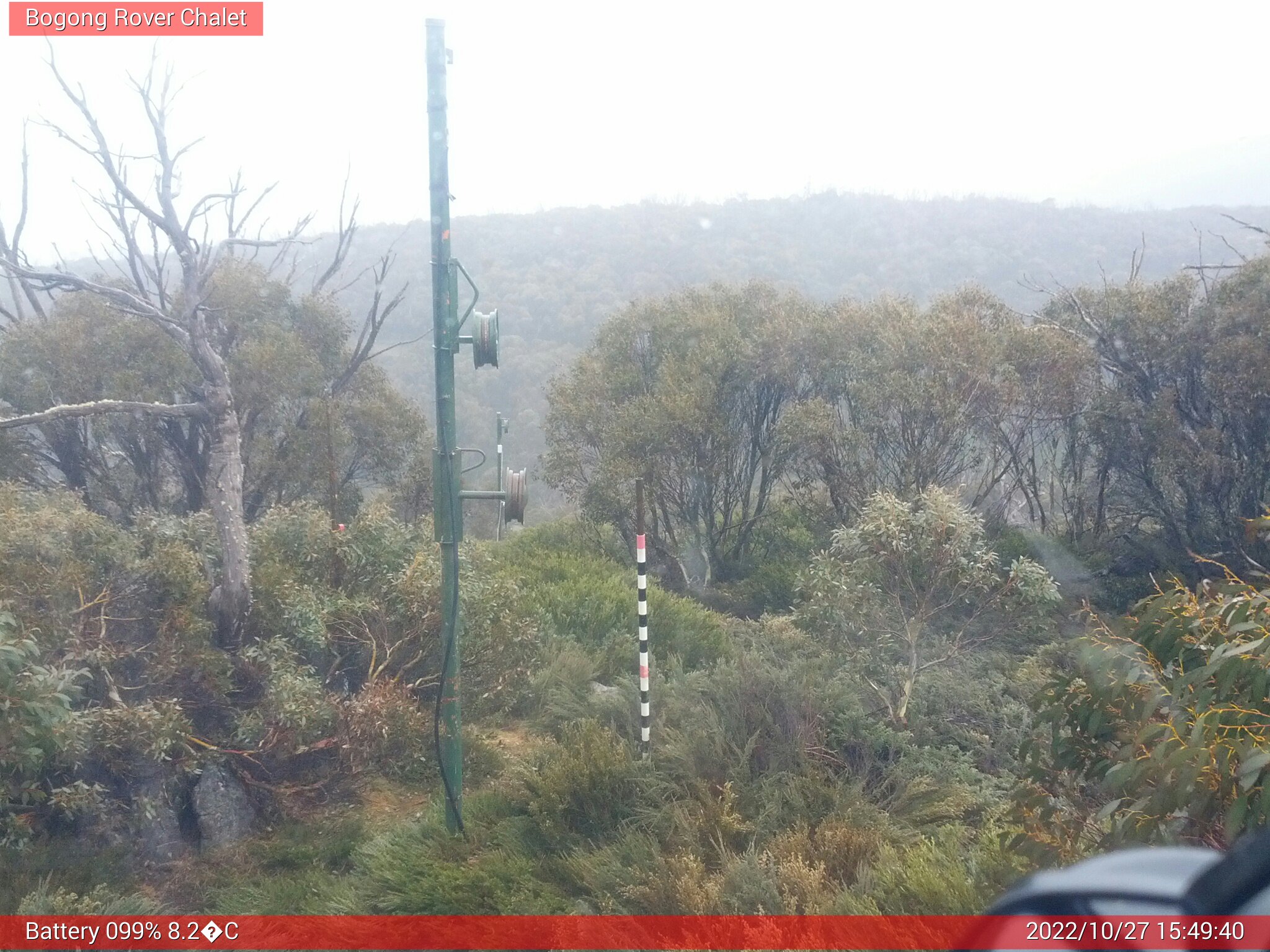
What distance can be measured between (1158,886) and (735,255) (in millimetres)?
28024

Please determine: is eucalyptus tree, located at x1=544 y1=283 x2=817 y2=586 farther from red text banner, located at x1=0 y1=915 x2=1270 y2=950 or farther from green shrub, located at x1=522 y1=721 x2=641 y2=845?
red text banner, located at x1=0 y1=915 x2=1270 y2=950

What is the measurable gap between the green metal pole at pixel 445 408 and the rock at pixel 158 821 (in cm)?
154

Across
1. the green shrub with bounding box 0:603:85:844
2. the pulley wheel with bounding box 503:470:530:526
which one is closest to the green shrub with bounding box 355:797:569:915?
the green shrub with bounding box 0:603:85:844

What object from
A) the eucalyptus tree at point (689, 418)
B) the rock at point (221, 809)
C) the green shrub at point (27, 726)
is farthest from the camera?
the eucalyptus tree at point (689, 418)

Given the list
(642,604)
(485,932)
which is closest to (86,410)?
(642,604)

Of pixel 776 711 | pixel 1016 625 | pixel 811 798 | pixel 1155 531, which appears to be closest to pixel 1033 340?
pixel 1155 531

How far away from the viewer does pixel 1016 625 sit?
6.89 meters

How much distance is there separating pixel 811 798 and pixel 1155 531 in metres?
8.11

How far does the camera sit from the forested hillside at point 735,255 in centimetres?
1720

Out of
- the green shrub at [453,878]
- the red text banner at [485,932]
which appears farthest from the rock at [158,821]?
the green shrub at [453,878]

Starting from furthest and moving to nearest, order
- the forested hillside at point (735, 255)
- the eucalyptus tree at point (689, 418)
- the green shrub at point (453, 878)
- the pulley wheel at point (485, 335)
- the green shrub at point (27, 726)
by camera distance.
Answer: the forested hillside at point (735, 255), the eucalyptus tree at point (689, 418), the pulley wheel at point (485, 335), the green shrub at point (453, 878), the green shrub at point (27, 726)

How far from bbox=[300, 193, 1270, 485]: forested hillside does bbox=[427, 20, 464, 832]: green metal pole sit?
855 centimetres

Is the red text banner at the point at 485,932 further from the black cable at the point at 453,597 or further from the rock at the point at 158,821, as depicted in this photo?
the rock at the point at 158,821

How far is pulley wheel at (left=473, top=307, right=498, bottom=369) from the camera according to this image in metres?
4.84
